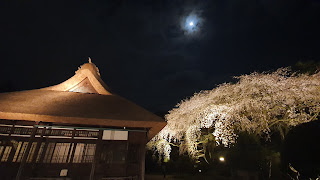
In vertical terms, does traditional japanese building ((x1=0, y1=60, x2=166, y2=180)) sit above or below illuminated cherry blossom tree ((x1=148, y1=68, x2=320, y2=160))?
below

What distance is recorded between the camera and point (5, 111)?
4.43m

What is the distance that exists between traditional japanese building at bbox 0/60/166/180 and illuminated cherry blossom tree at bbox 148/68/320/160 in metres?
4.77

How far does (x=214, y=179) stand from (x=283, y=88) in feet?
28.1

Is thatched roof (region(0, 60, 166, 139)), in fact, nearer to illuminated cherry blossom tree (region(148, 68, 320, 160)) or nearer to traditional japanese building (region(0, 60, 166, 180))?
traditional japanese building (region(0, 60, 166, 180))

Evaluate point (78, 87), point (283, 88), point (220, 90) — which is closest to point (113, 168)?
point (78, 87)

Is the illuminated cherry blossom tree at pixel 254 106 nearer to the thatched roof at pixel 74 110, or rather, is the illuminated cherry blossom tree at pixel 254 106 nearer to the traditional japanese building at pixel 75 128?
the traditional japanese building at pixel 75 128

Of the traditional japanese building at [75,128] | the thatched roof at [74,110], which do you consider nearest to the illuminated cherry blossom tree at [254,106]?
the traditional japanese building at [75,128]

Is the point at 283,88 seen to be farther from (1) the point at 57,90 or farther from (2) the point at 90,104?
(1) the point at 57,90

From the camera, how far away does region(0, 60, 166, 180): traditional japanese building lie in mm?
4715

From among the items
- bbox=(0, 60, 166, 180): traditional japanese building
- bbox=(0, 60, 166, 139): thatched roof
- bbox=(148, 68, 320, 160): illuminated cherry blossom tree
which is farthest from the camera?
bbox=(148, 68, 320, 160): illuminated cherry blossom tree

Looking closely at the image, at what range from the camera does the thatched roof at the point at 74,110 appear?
15.0ft

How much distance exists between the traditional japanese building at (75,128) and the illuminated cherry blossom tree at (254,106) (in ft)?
15.7

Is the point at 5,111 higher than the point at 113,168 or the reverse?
higher

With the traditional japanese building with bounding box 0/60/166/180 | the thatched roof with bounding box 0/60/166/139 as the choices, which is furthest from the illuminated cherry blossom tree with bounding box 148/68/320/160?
the thatched roof with bounding box 0/60/166/139
